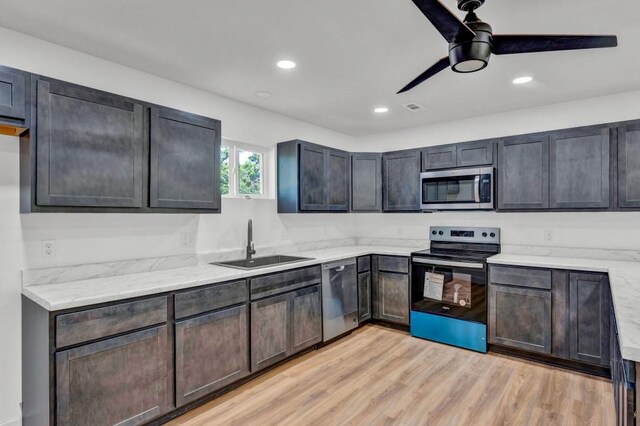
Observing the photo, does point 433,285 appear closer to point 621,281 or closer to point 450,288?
point 450,288

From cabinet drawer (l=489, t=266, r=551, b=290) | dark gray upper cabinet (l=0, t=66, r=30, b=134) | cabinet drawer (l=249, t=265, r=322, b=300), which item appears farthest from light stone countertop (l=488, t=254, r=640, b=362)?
dark gray upper cabinet (l=0, t=66, r=30, b=134)

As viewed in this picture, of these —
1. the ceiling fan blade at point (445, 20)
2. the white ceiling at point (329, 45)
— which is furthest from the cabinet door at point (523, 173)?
the ceiling fan blade at point (445, 20)

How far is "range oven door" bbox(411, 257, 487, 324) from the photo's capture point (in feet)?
11.6

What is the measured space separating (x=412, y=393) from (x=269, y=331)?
4.08 ft

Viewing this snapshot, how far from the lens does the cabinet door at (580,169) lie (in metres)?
3.20

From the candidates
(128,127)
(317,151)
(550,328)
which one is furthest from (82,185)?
(550,328)

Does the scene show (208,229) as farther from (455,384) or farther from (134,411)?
(455,384)

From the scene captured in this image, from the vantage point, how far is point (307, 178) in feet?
12.8

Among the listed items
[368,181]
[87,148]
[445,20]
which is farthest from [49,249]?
[368,181]

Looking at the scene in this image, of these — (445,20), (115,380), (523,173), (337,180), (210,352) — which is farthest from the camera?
(337,180)

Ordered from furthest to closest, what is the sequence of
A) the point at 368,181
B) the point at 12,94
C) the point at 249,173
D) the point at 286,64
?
the point at 368,181 < the point at 249,173 < the point at 286,64 < the point at 12,94

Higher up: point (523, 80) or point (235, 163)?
point (523, 80)

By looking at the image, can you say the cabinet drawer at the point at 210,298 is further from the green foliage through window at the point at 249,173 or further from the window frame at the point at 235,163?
the green foliage through window at the point at 249,173

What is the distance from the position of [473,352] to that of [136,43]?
154 inches
